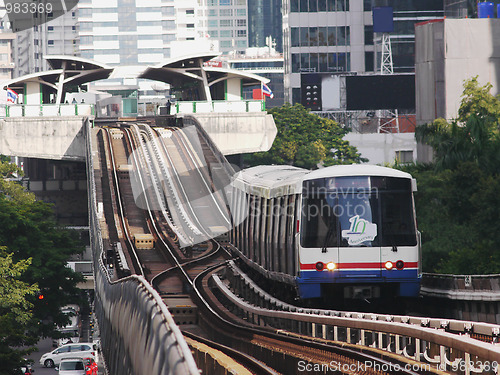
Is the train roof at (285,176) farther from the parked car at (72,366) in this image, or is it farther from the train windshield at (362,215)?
the parked car at (72,366)

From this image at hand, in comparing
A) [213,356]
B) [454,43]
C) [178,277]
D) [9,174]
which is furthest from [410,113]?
[213,356]

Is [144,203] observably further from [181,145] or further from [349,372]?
[349,372]

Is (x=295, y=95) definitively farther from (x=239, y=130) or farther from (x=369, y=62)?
(x=239, y=130)

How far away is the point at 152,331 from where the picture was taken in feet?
36.0

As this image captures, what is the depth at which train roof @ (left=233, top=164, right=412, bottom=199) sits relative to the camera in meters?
22.0

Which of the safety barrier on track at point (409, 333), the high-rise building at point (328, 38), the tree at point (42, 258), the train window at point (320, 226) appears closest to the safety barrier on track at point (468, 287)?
the safety barrier on track at point (409, 333)

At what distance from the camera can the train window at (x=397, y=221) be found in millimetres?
21781

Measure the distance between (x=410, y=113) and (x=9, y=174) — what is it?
47.1m

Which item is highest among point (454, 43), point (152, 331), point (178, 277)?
point (454, 43)

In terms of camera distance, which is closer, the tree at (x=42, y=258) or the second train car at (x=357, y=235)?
the second train car at (x=357, y=235)

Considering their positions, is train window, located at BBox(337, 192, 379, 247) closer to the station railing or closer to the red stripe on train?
the red stripe on train

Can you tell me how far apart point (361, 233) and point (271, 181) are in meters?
4.90

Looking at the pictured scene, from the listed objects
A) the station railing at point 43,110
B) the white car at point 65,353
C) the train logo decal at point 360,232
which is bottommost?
the white car at point 65,353

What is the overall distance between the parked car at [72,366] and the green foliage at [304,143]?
4920cm
